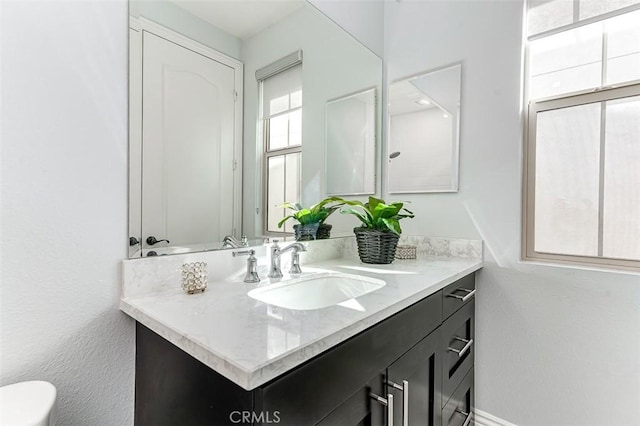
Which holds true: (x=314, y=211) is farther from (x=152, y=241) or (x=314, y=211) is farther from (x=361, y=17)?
(x=361, y=17)

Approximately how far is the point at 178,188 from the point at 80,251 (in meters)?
0.32

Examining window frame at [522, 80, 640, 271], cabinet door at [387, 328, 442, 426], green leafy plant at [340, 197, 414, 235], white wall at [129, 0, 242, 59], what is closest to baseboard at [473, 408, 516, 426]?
cabinet door at [387, 328, 442, 426]

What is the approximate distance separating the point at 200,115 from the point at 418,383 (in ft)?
3.82

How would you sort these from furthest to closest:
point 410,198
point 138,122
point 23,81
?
point 410,198, point 138,122, point 23,81

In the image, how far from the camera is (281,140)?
139 centimetres

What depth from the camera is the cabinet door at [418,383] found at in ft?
2.90

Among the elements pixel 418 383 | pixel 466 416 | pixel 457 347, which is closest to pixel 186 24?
pixel 418 383

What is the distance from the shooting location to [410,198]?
5.99 ft

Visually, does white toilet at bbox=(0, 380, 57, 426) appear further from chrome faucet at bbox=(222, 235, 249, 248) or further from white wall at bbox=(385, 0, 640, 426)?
white wall at bbox=(385, 0, 640, 426)

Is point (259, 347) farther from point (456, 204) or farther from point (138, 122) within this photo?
point (456, 204)

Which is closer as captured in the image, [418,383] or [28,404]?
[28,404]

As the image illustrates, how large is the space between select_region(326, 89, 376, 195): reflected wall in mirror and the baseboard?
1296 millimetres

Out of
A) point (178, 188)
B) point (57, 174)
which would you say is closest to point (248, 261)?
point (178, 188)

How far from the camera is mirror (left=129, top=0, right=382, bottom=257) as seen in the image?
95 centimetres
